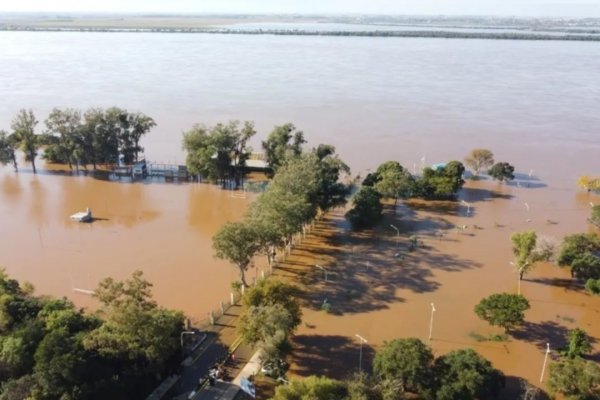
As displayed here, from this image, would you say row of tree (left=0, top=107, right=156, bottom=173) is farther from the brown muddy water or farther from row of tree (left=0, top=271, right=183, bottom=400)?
row of tree (left=0, top=271, right=183, bottom=400)

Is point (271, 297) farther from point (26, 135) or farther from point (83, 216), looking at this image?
point (26, 135)

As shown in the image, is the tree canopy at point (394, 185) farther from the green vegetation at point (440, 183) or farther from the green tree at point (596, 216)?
the green tree at point (596, 216)

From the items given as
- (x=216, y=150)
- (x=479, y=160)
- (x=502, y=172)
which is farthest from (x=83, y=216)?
(x=502, y=172)

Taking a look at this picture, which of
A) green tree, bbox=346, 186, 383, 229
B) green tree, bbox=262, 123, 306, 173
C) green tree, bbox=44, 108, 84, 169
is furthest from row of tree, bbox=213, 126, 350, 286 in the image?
green tree, bbox=44, 108, 84, 169

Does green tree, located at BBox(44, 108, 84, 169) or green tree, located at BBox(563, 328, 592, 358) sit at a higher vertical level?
green tree, located at BBox(44, 108, 84, 169)

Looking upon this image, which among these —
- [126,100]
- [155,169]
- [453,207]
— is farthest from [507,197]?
[126,100]

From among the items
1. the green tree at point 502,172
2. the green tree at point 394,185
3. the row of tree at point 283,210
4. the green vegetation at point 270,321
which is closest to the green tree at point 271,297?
the green vegetation at point 270,321
